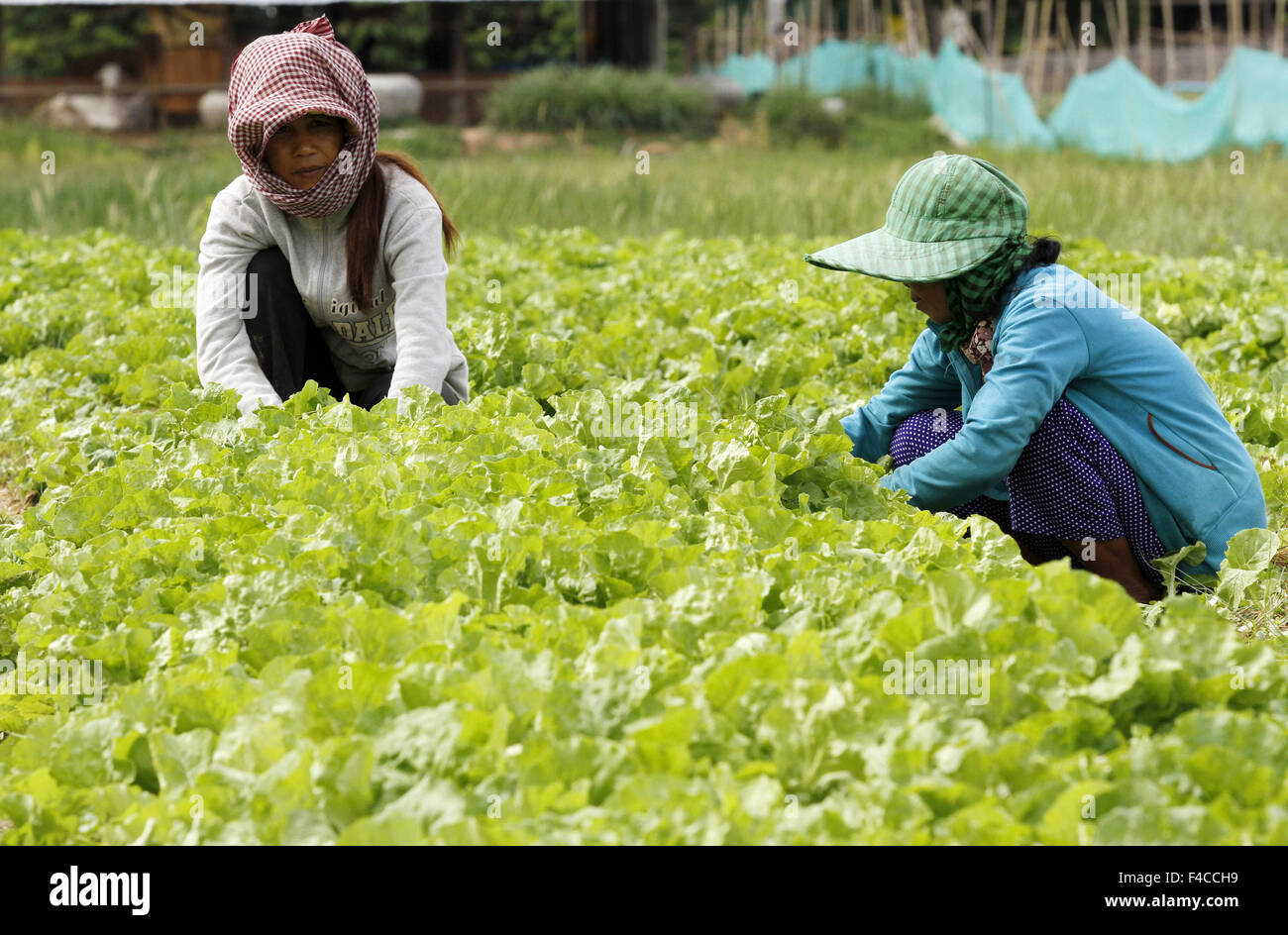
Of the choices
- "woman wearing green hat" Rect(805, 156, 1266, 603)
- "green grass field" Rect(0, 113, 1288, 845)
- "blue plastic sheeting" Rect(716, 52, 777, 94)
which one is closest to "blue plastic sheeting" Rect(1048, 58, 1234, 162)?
"blue plastic sheeting" Rect(716, 52, 777, 94)

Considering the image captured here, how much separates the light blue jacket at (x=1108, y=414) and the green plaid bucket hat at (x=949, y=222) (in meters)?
0.17

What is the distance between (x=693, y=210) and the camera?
11016 mm

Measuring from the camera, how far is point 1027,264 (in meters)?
3.60

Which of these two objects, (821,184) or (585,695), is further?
(821,184)

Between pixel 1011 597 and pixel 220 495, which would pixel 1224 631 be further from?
pixel 220 495

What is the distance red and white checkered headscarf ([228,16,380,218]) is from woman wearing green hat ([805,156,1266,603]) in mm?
1444

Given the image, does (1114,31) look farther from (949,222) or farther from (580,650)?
(580,650)

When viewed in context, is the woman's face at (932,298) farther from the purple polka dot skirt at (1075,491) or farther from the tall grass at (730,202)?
the tall grass at (730,202)

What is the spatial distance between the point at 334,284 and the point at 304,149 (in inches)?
19.5

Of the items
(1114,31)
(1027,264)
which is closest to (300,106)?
(1027,264)
